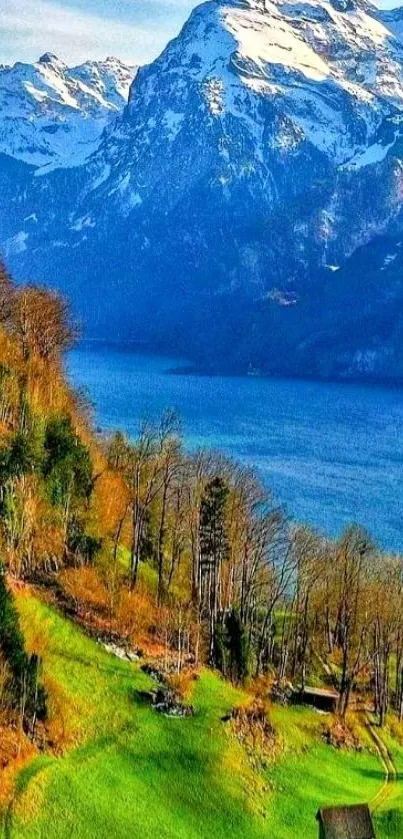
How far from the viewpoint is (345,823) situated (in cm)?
4600

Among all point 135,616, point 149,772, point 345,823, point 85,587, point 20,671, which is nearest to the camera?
point 345,823

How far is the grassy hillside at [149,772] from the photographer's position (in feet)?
157

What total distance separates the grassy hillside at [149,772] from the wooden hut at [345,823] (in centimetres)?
664

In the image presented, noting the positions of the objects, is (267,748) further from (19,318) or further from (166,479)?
(19,318)

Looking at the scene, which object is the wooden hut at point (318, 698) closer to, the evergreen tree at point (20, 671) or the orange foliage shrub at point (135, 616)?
the orange foliage shrub at point (135, 616)

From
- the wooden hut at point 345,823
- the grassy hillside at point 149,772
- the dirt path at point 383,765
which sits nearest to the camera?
the wooden hut at point 345,823

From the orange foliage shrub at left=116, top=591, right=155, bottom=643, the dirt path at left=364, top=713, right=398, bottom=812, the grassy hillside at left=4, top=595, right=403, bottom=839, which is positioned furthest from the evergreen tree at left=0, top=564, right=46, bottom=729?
the dirt path at left=364, top=713, right=398, bottom=812

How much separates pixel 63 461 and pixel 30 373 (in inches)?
652

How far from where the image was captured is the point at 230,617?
7512 cm

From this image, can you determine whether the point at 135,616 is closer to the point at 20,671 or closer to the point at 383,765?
the point at 383,765

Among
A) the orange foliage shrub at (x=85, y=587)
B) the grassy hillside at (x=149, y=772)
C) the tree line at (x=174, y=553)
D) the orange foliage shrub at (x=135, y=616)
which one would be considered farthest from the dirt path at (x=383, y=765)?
the orange foliage shrub at (x=85, y=587)

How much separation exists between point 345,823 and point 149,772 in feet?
38.2

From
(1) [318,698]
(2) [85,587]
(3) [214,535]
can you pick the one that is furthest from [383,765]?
(2) [85,587]

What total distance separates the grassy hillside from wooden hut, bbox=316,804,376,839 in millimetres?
6635
